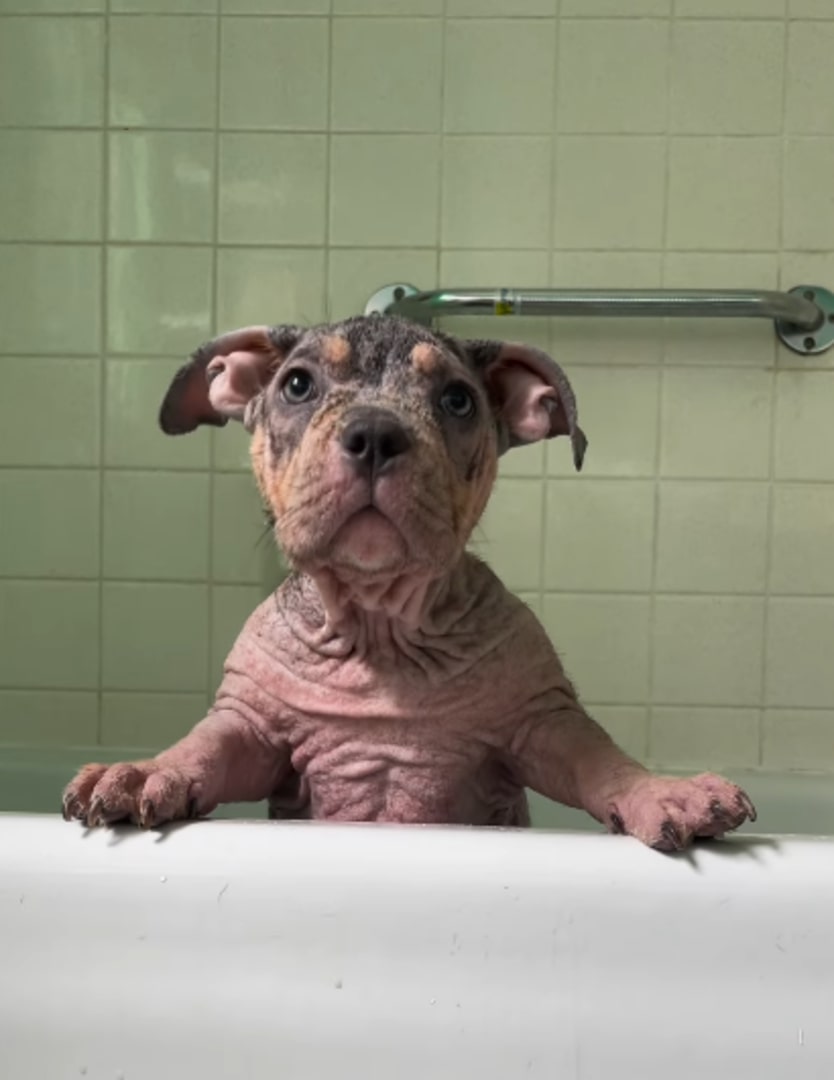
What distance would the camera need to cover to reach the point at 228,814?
200 cm

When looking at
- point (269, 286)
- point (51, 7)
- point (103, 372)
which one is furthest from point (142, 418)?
point (51, 7)

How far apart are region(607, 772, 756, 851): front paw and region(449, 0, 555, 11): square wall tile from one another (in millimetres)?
1764

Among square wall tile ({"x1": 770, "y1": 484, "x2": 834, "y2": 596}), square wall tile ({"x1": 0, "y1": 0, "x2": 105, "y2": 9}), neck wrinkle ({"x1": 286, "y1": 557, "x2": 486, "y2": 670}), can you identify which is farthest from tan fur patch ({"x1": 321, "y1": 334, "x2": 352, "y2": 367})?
square wall tile ({"x1": 0, "y1": 0, "x2": 105, "y2": 9})

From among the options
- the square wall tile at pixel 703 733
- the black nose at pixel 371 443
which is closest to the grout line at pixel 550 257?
the square wall tile at pixel 703 733

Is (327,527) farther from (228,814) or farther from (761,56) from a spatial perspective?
(761,56)

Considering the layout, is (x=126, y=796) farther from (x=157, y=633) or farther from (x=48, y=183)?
(x=48, y=183)

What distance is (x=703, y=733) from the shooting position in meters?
2.36

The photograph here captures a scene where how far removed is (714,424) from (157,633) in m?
1.28

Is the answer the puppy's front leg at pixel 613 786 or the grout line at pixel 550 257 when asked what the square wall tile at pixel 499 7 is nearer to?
the grout line at pixel 550 257

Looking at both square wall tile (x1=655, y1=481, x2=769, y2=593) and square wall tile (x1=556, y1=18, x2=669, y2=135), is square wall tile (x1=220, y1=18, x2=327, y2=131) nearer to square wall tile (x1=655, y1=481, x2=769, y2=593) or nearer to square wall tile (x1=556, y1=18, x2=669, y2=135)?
square wall tile (x1=556, y1=18, x2=669, y2=135)

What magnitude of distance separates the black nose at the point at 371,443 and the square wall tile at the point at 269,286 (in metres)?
1.20

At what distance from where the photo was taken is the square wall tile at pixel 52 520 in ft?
7.83

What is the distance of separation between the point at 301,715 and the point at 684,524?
1197 millimetres

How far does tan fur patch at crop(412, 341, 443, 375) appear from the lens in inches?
51.8
